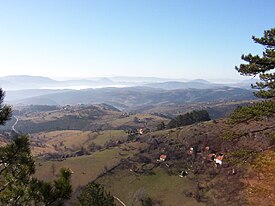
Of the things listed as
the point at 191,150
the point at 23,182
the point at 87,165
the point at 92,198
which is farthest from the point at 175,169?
the point at 23,182

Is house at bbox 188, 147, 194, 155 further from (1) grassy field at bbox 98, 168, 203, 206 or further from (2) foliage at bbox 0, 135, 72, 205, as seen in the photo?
(2) foliage at bbox 0, 135, 72, 205

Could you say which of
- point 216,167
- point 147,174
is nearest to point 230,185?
point 216,167

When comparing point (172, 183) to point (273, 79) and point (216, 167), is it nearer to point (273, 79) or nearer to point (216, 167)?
point (216, 167)

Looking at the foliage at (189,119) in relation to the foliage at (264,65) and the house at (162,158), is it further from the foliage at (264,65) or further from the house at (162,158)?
the foliage at (264,65)

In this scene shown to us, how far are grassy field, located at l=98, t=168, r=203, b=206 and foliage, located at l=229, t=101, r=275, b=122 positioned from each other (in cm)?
6677

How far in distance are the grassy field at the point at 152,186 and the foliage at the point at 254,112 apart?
219 ft

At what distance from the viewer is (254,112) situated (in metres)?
21.6

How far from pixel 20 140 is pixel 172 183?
9427 cm

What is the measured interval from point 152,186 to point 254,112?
85.5 m

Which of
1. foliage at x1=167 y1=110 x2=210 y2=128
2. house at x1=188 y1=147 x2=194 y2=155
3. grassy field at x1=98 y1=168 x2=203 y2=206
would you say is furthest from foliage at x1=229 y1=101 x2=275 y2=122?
foliage at x1=167 y1=110 x2=210 y2=128

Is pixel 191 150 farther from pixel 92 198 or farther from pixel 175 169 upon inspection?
pixel 92 198

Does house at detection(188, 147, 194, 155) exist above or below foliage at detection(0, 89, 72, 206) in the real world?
below

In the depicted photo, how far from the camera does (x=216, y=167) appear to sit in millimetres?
101438

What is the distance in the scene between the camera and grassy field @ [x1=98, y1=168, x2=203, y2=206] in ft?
297
